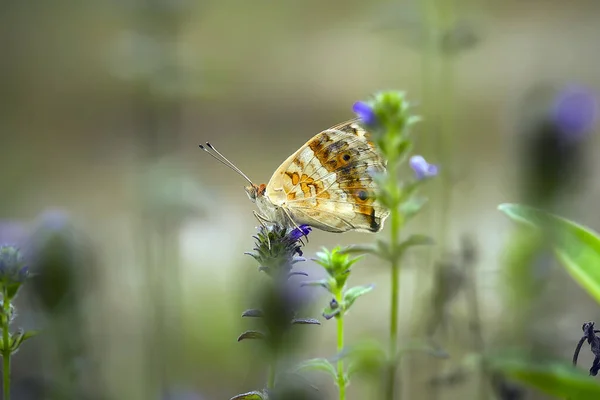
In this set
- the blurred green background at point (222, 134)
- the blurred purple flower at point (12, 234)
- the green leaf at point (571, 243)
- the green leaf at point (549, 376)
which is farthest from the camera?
the blurred green background at point (222, 134)

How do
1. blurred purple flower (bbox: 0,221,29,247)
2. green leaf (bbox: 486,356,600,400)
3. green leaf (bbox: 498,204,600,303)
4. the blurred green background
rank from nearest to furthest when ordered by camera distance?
green leaf (bbox: 486,356,600,400)
green leaf (bbox: 498,204,600,303)
blurred purple flower (bbox: 0,221,29,247)
the blurred green background

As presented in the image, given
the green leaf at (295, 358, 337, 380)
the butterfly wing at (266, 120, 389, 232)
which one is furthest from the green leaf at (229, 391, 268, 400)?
the butterfly wing at (266, 120, 389, 232)

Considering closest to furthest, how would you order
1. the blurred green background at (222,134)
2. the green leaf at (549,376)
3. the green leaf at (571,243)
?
the green leaf at (549,376) < the green leaf at (571,243) < the blurred green background at (222,134)

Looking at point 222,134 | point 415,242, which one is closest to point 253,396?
point 415,242

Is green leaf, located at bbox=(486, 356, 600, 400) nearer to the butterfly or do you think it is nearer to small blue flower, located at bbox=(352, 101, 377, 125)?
small blue flower, located at bbox=(352, 101, 377, 125)

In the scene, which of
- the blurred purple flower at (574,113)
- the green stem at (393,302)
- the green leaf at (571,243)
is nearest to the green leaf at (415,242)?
the green stem at (393,302)

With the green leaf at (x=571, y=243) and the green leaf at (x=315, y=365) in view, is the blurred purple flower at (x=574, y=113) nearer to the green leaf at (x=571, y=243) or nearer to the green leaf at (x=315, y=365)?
the green leaf at (x=571, y=243)

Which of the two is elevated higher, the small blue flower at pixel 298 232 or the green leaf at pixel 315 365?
the small blue flower at pixel 298 232
